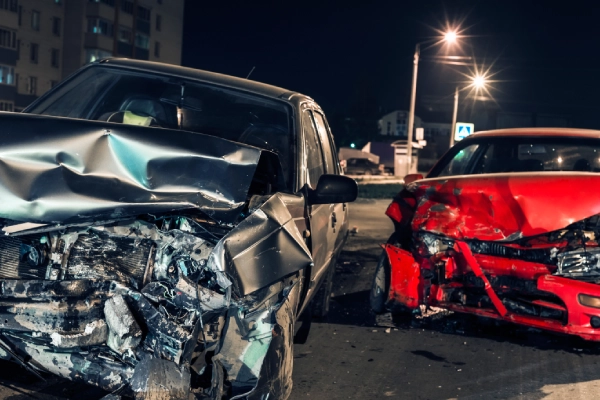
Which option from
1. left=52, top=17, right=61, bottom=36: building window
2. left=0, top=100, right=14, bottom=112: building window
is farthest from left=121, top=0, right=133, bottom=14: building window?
left=0, top=100, right=14, bottom=112: building window

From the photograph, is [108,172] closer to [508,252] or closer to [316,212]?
[316,212]

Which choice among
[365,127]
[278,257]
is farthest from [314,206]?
[365,127]

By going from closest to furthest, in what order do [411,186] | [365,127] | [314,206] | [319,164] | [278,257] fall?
[278,257]
[314,206]
[319,164]
[411,186]
[365,127]

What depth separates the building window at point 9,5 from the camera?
156 feet

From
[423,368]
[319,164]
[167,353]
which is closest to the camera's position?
[167,353]

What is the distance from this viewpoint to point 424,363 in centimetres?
537

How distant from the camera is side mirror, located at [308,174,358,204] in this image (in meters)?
4.68

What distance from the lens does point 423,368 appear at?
5.24 metres

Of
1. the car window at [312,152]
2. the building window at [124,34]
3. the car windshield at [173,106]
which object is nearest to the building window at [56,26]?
the building window at [124,34]

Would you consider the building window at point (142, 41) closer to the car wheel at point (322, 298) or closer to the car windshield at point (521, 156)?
the car windshield at point (521, 156)

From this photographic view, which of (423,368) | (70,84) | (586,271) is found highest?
(70,84)

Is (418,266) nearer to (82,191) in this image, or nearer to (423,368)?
(423,368)

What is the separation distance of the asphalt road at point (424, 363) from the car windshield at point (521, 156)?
146 centimetres

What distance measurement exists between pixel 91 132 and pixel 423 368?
2.89m
